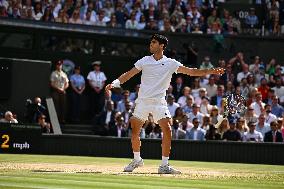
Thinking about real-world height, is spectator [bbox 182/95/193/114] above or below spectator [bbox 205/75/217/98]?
below

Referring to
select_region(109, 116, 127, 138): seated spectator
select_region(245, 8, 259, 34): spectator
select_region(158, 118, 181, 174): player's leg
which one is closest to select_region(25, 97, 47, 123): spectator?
select_region(109, 116, 127, 138): seated spectator

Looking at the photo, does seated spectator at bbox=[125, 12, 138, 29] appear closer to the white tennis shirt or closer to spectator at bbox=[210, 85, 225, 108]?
spectator at bbox=[210, 85, 225, 108]

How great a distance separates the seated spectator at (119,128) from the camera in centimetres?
2191

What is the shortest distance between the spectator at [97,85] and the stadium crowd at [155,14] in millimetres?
2399

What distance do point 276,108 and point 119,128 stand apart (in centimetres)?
454

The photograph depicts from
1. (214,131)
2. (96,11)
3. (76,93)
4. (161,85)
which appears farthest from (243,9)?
(161,85)

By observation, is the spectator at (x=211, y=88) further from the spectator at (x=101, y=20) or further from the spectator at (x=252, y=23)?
the spectator at (x=252, y=23)

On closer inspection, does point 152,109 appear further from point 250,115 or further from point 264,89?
point 264,89

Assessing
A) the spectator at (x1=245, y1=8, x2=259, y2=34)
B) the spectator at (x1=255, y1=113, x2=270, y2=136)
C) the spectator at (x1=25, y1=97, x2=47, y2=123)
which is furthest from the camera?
the spectator at (x1=245, y1=8, x2=259, y2=34)

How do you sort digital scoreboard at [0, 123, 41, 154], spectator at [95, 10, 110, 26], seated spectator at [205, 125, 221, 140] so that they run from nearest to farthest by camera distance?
1. digital scoreboard at [0, 123, 41, 154]
2. seated spectator at [205, 125, 221, 140]
3. spectator at [95, 10, 110, 26]

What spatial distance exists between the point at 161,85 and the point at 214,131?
797 centimetres

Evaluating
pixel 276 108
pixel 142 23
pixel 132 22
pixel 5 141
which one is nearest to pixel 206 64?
pixel 142 23

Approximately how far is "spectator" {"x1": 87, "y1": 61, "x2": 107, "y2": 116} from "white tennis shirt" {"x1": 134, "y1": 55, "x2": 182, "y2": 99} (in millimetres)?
11924

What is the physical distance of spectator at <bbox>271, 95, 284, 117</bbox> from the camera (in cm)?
2284
